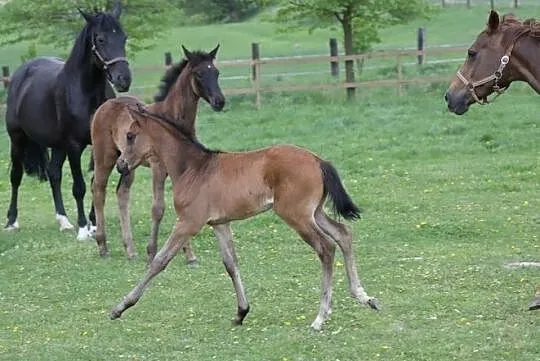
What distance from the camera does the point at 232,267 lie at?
7.64 metres

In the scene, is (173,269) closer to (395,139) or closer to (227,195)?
(227,195)

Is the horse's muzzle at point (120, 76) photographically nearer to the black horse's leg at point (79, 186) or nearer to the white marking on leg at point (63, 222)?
the black horse's leg at point (79, 186)

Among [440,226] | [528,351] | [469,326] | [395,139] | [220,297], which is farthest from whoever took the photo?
[395,139]

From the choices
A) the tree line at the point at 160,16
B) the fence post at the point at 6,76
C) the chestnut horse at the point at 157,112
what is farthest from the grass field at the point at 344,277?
the tree line at the point at 160,16

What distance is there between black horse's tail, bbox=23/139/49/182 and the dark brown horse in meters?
6.54

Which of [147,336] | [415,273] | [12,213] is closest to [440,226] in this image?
[415,273]

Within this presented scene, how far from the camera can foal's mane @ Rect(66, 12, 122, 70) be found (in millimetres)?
11016

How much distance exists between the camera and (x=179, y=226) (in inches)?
291

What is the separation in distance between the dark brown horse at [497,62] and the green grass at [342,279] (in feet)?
5.22

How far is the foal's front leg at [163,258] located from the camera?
7.31 m

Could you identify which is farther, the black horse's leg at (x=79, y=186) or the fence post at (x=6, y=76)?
the fence post at (x=6, y=76)

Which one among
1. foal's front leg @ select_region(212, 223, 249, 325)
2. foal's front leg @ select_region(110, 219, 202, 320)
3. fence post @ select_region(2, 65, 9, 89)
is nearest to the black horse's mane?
foal's front leg @ select_region(212, 223, 249, 325)

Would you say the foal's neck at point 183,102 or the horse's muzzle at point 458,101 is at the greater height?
the horse's muzzle at point 458,101

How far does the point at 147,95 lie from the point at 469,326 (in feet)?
56.8
